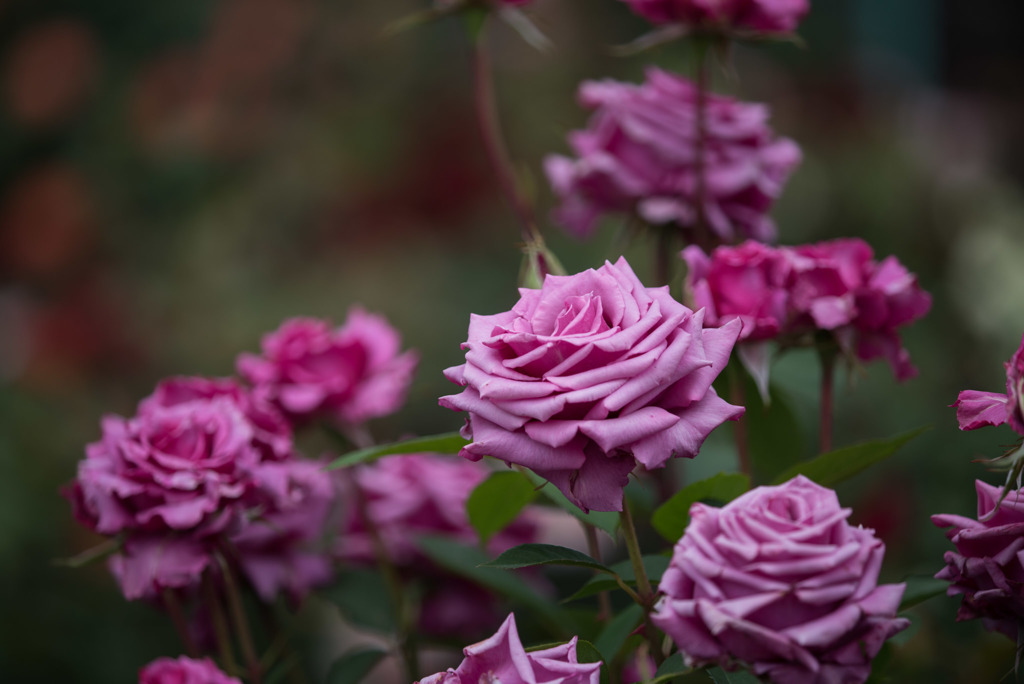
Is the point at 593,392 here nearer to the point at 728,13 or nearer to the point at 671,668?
the point at 671,668

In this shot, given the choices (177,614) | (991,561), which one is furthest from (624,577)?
(177,614)

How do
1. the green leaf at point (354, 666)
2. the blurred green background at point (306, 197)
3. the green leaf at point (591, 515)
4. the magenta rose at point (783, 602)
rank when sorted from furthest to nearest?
the blurred green background at point (306, 197) < the green leaf at point (354, 666) < the green leaf at point (591, 515) < the magenta rose at point (783, 602)

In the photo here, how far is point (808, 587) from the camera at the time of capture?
0.27 m

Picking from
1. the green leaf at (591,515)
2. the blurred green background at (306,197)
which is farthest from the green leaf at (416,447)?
the blurred green background at (306,197)

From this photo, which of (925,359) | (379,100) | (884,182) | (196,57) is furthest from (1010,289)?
(196,57)

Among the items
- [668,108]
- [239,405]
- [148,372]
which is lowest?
[148,372]

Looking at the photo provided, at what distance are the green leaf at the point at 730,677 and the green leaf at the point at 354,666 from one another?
229 millimetres

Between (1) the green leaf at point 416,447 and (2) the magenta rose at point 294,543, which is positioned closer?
(1) the green leaf at point 416,447

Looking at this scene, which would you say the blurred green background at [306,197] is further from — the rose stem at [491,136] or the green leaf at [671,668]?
the green leaf at [671,668]

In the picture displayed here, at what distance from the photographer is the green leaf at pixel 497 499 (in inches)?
17.3

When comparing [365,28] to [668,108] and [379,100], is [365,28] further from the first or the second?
[668,108]

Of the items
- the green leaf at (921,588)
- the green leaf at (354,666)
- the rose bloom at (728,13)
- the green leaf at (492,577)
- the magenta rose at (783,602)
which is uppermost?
the rose bloom at (728,13)

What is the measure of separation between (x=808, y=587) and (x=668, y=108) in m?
0.32

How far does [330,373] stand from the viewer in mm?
552
